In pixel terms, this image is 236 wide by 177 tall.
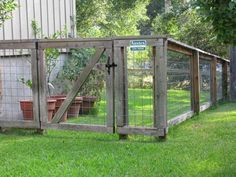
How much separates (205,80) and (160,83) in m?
4.72

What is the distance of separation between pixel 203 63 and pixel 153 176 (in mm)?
6417

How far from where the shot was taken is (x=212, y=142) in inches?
224

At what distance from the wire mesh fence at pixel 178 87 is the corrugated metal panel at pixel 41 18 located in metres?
2.73

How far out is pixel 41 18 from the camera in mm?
9141

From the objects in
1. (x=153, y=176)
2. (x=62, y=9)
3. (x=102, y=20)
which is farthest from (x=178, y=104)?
(x=102, y=20)

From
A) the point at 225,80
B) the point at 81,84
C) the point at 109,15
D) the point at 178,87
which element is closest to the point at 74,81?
the point at 178,87

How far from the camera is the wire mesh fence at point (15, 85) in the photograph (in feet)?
24.4

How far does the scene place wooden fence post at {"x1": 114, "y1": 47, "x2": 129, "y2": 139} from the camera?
6039mm

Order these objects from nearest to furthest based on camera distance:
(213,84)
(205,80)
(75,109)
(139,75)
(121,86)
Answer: (121,86)
(139,75)
(75,109)
(205,80)
(213,84)

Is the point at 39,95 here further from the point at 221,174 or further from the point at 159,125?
the point at 221,174

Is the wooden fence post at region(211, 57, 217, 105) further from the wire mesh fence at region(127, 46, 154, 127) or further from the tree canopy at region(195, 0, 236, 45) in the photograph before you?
the tree canopy at region(195, 0, 236, 45)

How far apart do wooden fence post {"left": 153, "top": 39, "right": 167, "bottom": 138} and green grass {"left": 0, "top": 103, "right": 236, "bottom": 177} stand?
295mm

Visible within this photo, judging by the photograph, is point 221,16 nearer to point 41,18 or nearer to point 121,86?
point 121,86

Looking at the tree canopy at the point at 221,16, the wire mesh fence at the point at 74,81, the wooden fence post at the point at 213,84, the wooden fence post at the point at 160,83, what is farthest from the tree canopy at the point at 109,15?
the tree canopy at the point at 221,16
